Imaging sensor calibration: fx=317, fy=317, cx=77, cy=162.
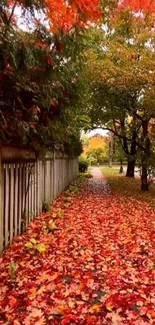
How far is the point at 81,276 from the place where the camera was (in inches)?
149

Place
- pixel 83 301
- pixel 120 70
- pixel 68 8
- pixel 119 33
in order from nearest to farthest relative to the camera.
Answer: pixel 83 301
pixel 68 8
pixel 120 70
pixel 119 33

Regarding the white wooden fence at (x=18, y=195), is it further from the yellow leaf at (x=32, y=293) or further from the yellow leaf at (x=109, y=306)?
the yellow leaf at (x=109, y=306)

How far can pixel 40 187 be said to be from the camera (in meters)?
7.09

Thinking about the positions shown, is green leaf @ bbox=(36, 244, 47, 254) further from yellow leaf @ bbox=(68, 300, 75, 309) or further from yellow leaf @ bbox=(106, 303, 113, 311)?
yellow leaf @ bbox=(106, 303, 113, 311)

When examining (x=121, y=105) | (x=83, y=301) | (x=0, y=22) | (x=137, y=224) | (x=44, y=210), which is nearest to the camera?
(x=83, y=301)

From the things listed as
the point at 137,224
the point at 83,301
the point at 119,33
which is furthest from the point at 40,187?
the point at 119,33

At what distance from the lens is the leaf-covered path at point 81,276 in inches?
114

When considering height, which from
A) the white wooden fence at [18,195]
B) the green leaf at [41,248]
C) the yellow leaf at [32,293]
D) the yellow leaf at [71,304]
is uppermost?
the white wooden fence at [18,195]

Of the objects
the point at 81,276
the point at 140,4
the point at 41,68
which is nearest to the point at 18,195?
the point at 81,276

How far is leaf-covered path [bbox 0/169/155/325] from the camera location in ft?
9.50

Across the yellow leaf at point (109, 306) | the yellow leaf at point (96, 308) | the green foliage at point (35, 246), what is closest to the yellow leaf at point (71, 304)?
the yellow leaf at point (96, 308)

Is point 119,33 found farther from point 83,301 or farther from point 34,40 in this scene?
point 83,301

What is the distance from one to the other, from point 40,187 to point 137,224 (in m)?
2.27

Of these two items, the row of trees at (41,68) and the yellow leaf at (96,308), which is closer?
the yellow leaf at (96,308)
